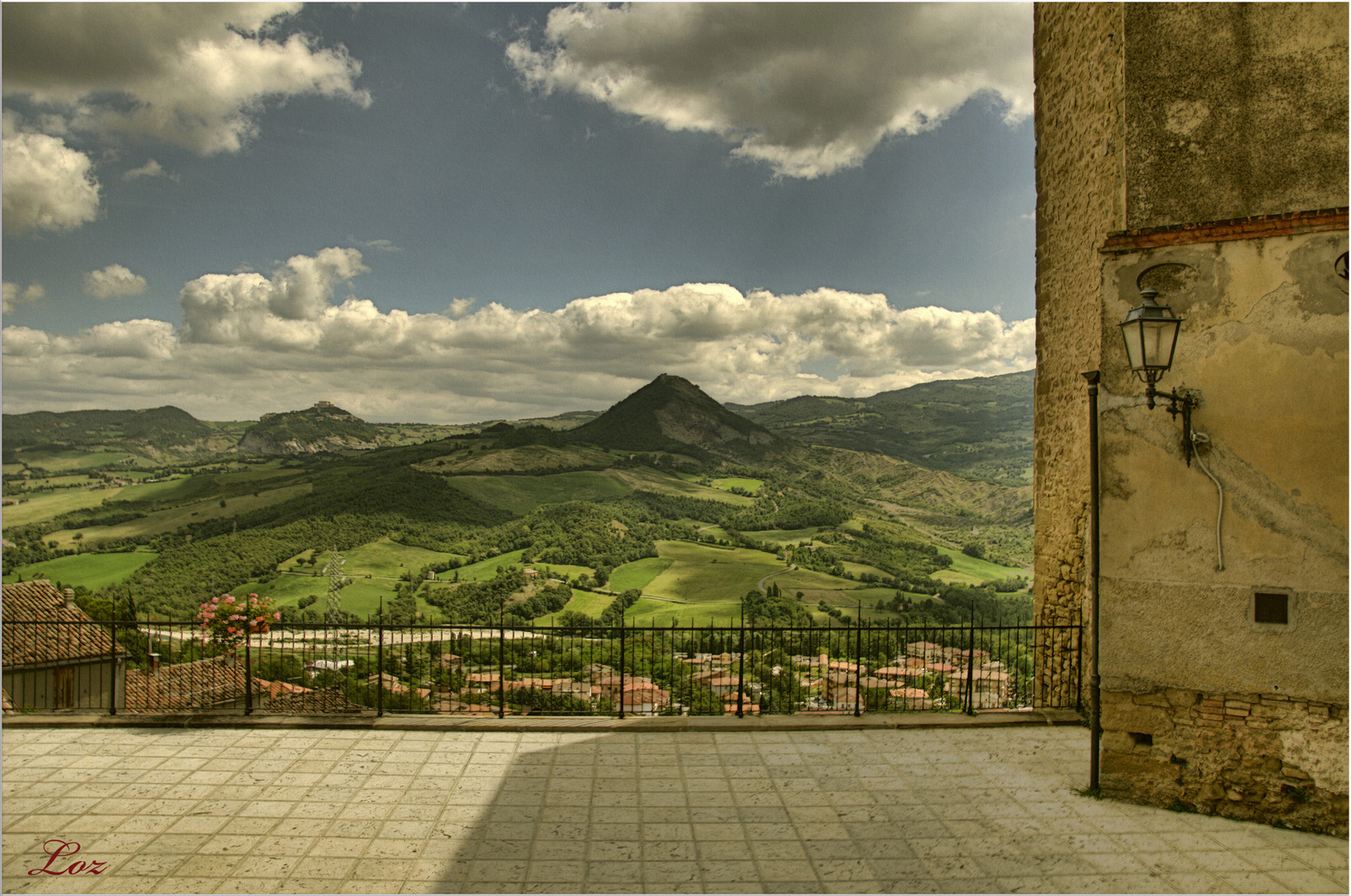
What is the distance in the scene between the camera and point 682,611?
5275 centimetres

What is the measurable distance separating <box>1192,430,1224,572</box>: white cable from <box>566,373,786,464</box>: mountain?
5184 inches

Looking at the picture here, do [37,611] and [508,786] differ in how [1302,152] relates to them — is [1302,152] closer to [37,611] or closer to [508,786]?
[508,786]

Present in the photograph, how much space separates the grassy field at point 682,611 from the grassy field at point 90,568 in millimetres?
51372

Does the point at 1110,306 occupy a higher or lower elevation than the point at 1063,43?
lower

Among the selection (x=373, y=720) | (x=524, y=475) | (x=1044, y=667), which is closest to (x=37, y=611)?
(x=373, y=720)

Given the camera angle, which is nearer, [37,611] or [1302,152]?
[1302,152]

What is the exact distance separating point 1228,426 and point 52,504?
14049cm

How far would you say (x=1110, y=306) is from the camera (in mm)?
6070

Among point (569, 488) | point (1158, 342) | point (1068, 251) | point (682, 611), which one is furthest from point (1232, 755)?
point (569, 488)

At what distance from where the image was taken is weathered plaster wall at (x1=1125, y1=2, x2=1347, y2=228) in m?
5.82

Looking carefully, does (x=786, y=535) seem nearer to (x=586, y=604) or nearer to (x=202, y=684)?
(x=586, y=604)

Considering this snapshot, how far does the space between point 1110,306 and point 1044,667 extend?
17.2 feet

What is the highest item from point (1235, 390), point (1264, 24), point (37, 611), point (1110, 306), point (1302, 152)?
point (1264, 24)
